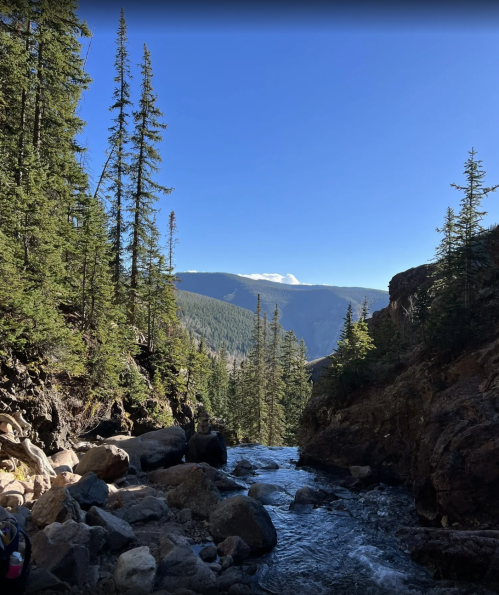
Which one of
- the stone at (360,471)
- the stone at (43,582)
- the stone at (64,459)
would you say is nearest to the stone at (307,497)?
the stone at (360,471)

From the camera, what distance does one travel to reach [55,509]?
8055mm

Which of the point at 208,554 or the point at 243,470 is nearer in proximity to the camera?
the point at 208,554

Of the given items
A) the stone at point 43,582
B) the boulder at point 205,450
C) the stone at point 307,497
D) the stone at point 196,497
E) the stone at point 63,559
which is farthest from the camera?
the boulder at point 205,450

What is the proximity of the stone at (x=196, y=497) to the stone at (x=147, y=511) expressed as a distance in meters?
0.62

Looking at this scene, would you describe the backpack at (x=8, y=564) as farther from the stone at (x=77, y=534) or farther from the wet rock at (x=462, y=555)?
the wet rock at (x=462, y=555)

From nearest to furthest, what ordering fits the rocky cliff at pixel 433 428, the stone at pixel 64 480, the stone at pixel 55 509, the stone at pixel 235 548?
the stone at pixel 55 509 → the stone at pixel 235 548 → the stone at pixel 64 480 → the rocky cliff at pixel 433 428

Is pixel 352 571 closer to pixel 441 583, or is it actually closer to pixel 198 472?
pixel 441 583

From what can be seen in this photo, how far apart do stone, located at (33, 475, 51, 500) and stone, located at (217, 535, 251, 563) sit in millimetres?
4912

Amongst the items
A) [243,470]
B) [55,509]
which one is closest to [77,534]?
[55,509]

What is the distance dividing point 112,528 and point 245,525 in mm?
3458

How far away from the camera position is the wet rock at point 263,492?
45.4 ft

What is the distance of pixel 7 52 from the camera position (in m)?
14.8

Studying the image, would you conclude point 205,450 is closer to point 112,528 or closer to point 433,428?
point 433,428

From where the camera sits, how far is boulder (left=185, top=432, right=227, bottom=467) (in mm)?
19375
